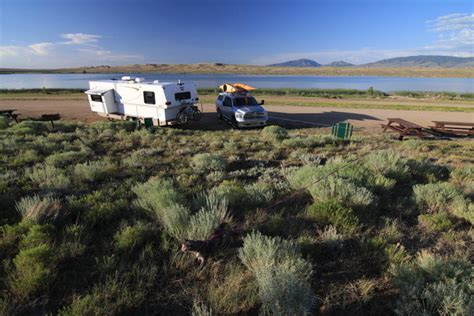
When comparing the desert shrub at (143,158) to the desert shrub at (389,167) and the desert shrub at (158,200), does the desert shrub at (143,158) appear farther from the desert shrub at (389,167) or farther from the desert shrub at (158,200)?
the desert shrub at (389,167)

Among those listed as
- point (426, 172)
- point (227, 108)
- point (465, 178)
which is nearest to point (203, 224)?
point (426, 172)

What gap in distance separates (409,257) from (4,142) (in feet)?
39.5

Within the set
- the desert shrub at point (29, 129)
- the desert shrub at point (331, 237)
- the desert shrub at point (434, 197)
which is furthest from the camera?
the desert shrub at point (29, 129)

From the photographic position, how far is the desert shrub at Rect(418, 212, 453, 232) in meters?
3.88

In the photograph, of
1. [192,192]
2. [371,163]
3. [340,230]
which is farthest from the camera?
[371,163]

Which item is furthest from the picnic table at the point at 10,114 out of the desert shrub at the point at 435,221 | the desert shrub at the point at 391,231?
the desert shrub at the point at 435,221

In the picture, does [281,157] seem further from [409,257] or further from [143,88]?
[143,88]

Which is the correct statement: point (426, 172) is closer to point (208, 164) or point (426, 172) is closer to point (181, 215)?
point (208, 164)

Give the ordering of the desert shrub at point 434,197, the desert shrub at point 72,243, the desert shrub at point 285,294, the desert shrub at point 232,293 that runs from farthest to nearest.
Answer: the desert shrub at point 434,197
the desert shrub at point 72,243
the desert shrub at point 232,293
the desert shrub at point 285,294

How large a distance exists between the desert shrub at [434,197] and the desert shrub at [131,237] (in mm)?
4467

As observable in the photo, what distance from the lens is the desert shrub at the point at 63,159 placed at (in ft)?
24.0

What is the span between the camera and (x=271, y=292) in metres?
2.32

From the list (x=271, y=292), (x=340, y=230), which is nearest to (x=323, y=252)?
(x=340, y=230)

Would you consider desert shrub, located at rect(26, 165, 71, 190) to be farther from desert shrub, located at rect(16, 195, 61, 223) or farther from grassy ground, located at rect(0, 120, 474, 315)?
desert shrub, located at rect(16, 195, 61, 223)
